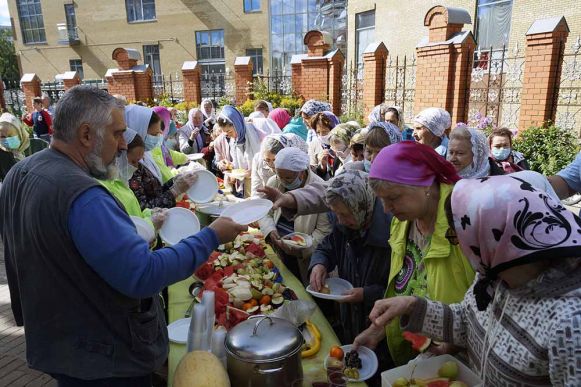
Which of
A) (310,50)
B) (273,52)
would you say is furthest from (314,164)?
(273,52)

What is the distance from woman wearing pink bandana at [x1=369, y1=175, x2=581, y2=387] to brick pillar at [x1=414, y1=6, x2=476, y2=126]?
6.65 meters

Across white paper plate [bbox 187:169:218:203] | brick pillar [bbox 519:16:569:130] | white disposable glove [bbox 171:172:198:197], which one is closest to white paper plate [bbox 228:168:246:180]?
white paper plate [bbox 187:169:218:203]

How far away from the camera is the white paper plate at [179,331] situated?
2109 mm

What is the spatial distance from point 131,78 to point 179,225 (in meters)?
11.6

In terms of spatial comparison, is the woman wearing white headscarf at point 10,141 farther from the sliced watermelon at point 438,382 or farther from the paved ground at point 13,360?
the sliced watermelon at point 438,382

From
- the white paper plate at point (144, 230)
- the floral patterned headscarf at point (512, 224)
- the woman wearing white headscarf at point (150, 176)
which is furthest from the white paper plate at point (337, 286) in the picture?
the woman wearing white headscarf at point (150, 176)

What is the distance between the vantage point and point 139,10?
28172 millimetres

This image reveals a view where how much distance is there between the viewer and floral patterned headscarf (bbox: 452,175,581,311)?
3.69 ft

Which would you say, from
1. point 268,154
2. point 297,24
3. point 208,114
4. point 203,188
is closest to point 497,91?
point 208,114

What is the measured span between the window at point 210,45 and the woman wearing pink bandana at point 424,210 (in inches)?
1107

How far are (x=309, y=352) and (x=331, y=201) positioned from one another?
82cm

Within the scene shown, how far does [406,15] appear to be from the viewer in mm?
17953

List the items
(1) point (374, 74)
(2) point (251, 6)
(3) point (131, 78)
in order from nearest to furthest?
(1) point (374, 74) < (3) point (131, 78) < (2) point (251, 6)

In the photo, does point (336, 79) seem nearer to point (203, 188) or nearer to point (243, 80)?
point (243, 80)
